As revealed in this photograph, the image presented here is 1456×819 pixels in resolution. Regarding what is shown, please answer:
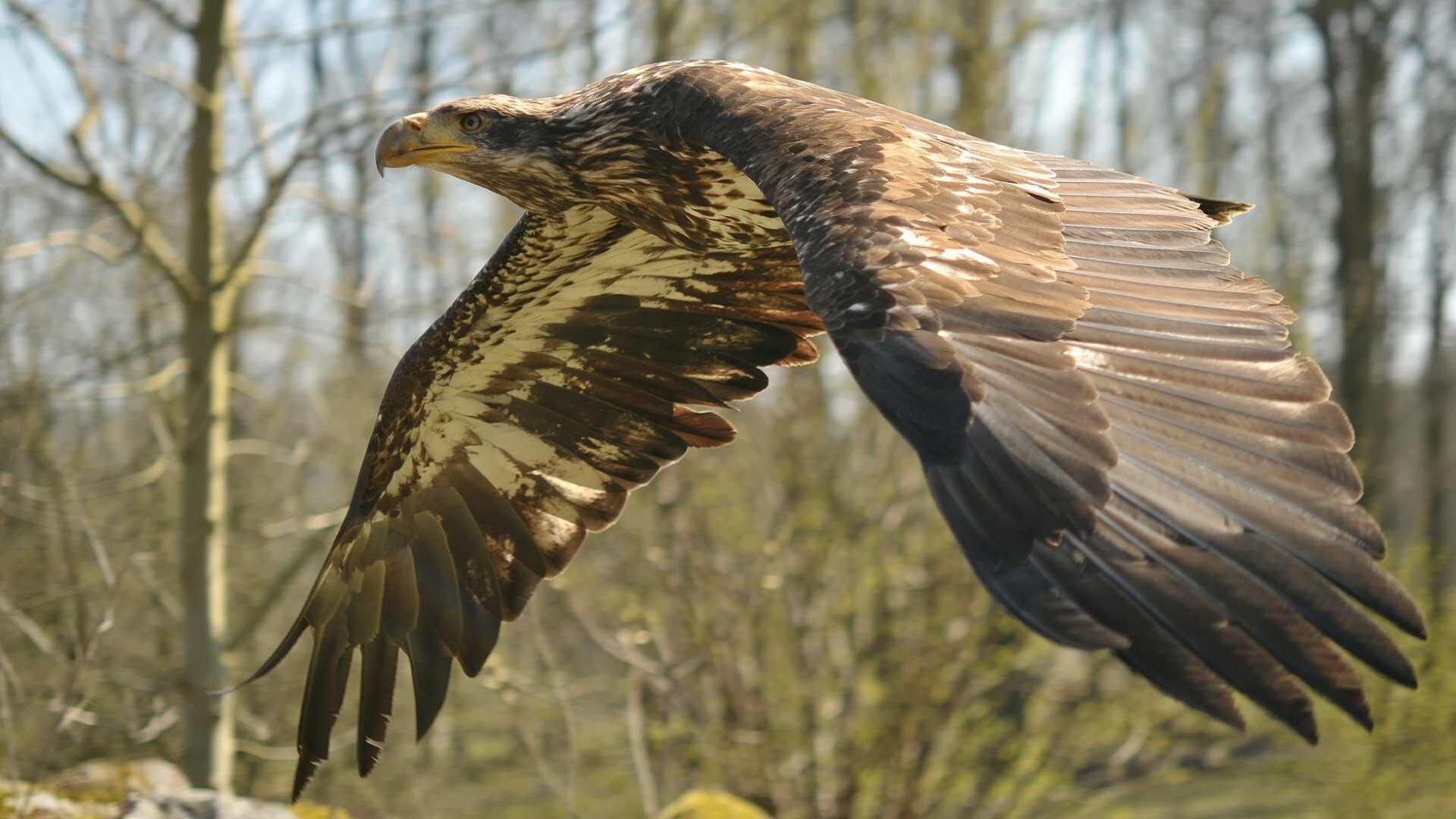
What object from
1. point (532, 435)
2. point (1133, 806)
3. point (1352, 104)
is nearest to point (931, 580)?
point (532, 435)

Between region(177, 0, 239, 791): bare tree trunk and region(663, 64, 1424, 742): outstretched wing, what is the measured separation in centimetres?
444

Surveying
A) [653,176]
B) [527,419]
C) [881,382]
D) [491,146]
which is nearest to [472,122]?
[491,146]

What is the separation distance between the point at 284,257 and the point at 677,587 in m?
4.27

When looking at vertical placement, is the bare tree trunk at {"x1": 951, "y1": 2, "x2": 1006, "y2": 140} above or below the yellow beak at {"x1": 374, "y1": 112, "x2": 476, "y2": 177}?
above

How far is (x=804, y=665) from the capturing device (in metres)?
9.87

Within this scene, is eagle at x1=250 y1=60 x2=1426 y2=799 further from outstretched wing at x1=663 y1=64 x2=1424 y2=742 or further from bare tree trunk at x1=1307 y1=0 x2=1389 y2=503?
bare tree trunk at x1=1307 y1=0 x2=1389 y2=503

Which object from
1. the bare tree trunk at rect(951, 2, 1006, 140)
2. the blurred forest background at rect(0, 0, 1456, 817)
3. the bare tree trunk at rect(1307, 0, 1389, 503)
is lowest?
the blurred forest background at rect(0, 0, 1456, 817)

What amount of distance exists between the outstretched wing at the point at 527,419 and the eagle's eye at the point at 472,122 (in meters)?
0.39

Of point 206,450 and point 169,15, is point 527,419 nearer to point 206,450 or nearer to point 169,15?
point 206,450

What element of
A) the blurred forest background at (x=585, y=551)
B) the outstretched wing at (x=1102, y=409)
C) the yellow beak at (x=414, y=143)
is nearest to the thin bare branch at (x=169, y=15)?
the blurred forest background at (x=585, y=551)

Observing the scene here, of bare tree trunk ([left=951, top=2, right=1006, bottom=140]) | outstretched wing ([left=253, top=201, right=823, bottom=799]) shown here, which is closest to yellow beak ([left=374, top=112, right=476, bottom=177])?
outstretched wing ([left=253, top=201, right=823, bottom=799])

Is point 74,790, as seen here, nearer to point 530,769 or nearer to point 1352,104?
point 530,769

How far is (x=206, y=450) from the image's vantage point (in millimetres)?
7613

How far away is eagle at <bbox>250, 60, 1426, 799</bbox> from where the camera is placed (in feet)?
8.74
